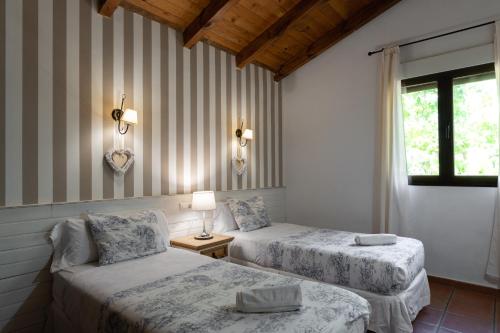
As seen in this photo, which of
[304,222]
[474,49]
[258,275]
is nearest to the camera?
[258,275]

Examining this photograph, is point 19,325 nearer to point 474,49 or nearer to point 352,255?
point 352,255

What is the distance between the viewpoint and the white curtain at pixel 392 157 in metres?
3.42

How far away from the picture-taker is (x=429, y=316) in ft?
8.23

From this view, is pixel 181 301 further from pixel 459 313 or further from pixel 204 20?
pixel 204 20

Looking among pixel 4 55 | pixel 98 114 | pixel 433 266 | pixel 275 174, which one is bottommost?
pixel 433 266

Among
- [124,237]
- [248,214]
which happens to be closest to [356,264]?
[248,214]

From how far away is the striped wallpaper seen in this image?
2.13m

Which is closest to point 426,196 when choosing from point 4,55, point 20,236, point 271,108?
point 271,108

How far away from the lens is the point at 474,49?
10.1 feet

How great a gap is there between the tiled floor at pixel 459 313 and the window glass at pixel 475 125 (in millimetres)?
1247

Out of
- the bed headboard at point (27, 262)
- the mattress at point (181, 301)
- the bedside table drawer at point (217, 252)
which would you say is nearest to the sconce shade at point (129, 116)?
the bed headboard at point (27, 262)

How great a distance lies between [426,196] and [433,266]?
0.79 m

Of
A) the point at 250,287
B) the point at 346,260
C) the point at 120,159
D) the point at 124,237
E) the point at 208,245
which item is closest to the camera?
the point at 250,287

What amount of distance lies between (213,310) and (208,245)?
141 cm
